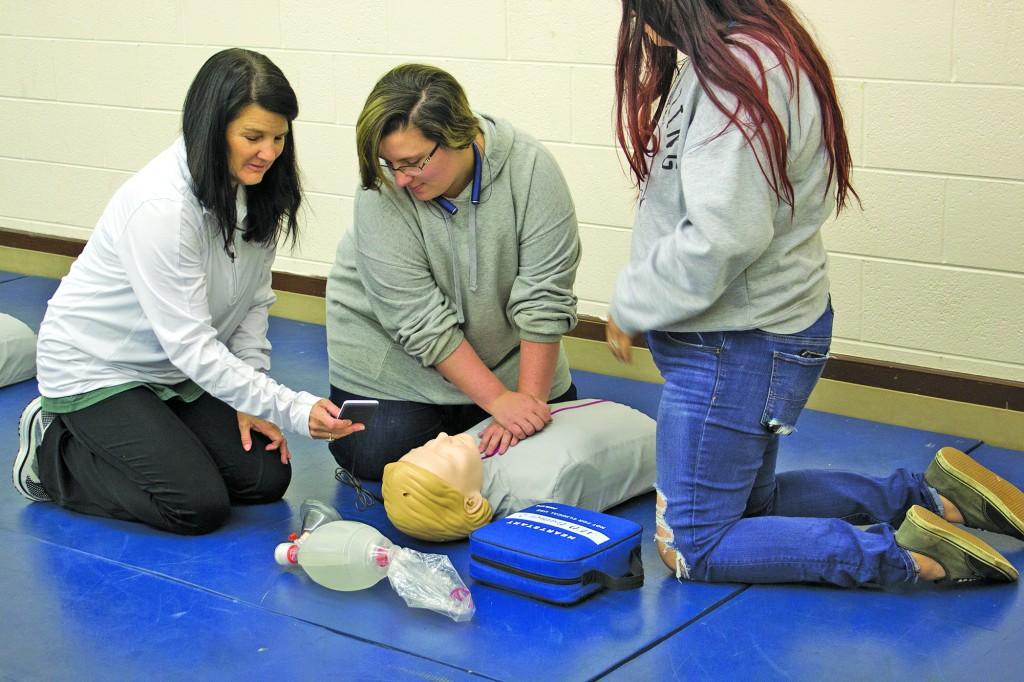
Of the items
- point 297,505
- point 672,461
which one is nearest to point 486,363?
point 297,505

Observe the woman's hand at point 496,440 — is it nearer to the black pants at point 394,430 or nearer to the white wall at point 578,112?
the black pants at point 394,430

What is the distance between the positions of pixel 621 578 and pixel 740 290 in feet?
1.97

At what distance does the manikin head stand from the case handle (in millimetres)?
336

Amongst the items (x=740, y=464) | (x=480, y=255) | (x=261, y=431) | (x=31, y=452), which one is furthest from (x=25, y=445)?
(x=740, y=464)

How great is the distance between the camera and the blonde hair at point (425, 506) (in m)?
2.47

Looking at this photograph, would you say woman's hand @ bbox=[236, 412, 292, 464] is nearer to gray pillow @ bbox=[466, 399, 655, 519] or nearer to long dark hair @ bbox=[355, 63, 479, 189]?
gray pillow @ bbox=[466, 399, 655, 519]

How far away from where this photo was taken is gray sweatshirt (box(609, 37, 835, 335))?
200cm

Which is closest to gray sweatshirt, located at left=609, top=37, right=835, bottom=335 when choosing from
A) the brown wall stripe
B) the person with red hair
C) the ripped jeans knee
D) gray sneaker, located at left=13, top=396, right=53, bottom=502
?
the person with red hair

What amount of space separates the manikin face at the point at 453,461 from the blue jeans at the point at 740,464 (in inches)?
16.7

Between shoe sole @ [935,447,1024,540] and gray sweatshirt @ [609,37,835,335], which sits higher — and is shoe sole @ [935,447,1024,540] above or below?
below

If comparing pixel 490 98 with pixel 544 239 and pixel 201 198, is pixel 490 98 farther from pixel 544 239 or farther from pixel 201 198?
pixel 201 198

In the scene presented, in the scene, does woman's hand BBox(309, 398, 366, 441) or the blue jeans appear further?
woman's hand BBox(309, 398, 366, 441)

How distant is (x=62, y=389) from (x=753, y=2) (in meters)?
1.68

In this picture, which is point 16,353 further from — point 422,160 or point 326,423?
point 422,160
